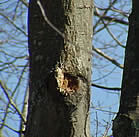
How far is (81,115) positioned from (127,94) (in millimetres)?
250

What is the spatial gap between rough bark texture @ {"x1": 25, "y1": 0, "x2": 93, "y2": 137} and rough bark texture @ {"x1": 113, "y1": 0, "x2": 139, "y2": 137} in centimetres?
17

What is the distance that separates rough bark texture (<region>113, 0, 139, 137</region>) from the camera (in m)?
1.49

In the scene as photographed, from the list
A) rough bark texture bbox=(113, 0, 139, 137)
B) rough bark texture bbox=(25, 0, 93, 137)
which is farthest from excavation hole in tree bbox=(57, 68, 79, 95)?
rough bark texture bbox=(113, 0, 139, 137)

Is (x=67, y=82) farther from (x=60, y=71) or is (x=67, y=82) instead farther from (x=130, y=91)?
(x=130, y=91)

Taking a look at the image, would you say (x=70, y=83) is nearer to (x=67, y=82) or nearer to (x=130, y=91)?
(x=67, y=82)

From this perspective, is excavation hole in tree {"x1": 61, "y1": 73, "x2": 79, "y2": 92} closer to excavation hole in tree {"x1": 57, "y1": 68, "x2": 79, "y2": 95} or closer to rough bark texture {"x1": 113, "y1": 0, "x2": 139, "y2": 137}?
excavation hole in tree {"x1": 57, "y1": 68, "x2": 79, "y2": 95}

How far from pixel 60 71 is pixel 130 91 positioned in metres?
0.36

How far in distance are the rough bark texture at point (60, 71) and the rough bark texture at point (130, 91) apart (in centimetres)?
17

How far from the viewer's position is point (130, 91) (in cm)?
155

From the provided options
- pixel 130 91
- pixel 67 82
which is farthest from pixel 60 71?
pixel 130 91

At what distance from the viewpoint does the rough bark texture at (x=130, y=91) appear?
149 centimetres

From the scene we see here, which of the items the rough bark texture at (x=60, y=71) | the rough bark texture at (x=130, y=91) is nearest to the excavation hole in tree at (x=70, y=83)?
the rough bark texture at (x=60, y=71)

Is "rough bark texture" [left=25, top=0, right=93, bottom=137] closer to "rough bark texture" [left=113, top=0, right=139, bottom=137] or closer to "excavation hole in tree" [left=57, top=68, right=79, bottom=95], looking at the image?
"excavation hole in tree" [left=57, top=68, right=79, bottom=95]

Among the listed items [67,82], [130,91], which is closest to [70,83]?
[67,82]
